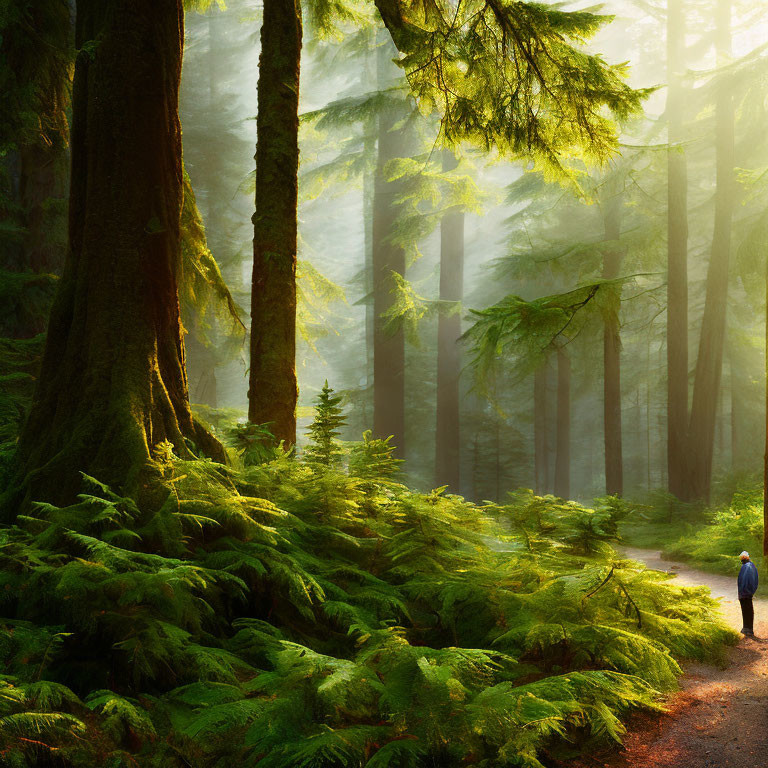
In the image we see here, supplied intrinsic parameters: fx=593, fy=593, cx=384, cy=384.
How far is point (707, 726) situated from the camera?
13.2 ft

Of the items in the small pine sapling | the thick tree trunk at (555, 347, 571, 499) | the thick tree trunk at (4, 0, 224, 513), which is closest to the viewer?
the thick tree trunk at (4, 0, 224, 513)

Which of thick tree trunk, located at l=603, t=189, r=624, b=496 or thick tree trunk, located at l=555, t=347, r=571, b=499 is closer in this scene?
thick tree trunk, located at l=603, t=189, r=624, b=496

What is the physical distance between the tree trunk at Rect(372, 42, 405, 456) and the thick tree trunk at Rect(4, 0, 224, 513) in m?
12.3

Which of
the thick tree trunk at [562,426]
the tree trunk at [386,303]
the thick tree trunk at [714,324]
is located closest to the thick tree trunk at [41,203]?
the tree trunk at [386,303]

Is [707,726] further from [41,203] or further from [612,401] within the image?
[612,401]

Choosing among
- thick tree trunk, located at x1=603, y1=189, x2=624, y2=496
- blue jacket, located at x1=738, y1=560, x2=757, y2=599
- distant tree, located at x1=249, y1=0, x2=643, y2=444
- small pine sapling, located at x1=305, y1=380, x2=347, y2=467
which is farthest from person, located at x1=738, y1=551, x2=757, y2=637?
Answer: thick tree trunk, located at x1=603, y1=189, x2=624, y2=496

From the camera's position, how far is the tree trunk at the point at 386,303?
Result: 18.1 m

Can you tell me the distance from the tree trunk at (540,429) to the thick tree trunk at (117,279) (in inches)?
917

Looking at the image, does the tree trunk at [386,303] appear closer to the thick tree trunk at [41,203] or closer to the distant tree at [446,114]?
the thick tree trunk at [41,203]

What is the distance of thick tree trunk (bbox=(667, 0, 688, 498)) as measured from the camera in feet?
60.8

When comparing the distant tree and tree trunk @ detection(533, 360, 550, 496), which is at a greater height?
the distant tree

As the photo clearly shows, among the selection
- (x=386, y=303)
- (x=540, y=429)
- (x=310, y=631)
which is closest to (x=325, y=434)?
(x=310, y=631)

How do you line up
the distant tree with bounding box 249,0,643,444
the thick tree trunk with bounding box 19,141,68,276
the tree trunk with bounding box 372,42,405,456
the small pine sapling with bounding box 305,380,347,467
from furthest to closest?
the tree trunk with bounding box 372,42,405,456 → the thick tree trunk with bounding box 19,141,68,276 → the distant tree with bounding box 249,0,643,444 → the small pine sapling with bounding box 305,380,347,467

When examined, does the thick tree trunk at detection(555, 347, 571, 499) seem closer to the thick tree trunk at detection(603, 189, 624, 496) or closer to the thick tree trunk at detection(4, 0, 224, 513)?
the thick tree trunk at detection(603, 189, 624, 496)
